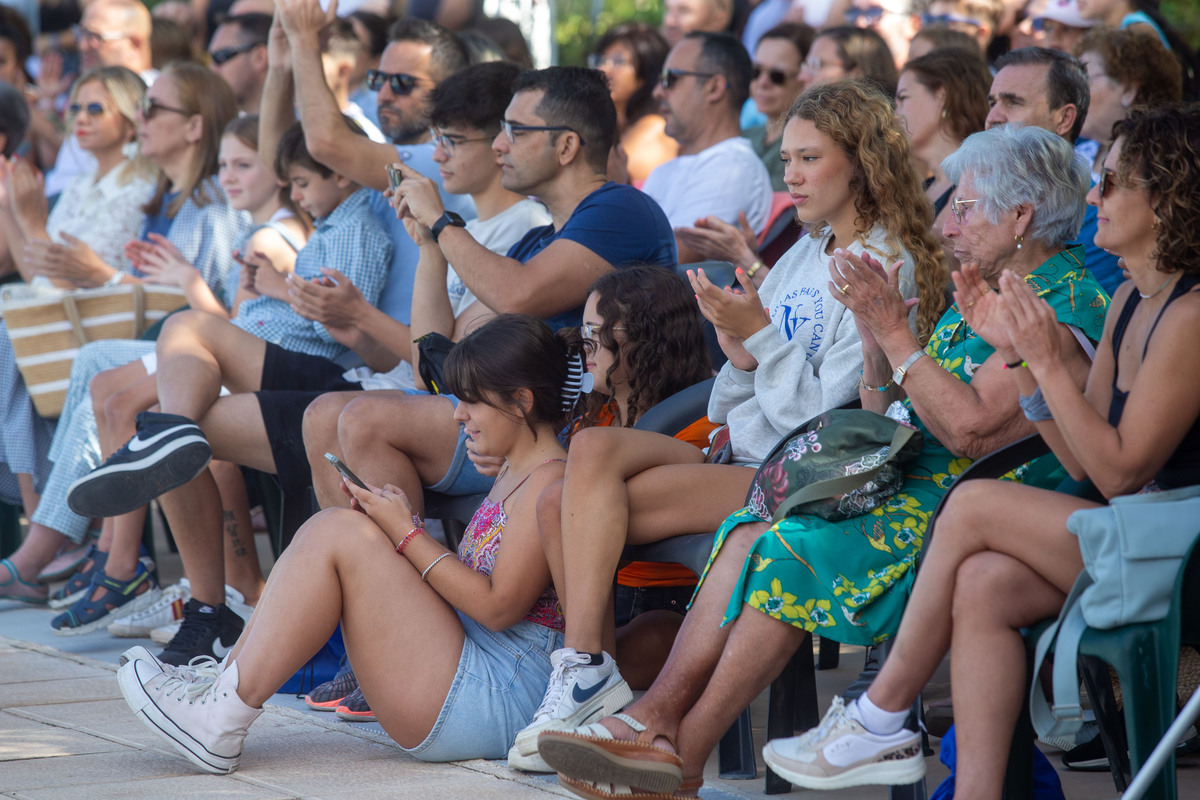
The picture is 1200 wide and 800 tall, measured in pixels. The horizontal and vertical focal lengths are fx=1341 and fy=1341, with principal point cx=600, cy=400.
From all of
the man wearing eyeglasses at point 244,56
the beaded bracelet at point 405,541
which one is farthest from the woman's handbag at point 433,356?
the man wearing eyeglasses at point 244,56

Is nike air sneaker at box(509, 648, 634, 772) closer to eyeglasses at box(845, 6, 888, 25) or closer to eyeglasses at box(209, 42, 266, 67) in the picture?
eyeglasses at box(845, 6, 888, 25)

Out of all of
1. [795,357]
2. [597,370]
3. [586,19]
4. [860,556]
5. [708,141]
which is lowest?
[860,556]

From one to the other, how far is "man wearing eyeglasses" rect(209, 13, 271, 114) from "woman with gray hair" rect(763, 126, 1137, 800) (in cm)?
495

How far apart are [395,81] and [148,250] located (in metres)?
1.17

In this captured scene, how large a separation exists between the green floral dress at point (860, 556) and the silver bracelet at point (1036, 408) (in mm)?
230

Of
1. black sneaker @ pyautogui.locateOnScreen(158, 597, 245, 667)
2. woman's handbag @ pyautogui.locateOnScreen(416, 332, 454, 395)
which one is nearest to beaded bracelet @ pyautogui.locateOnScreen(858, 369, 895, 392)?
woman's handbag @ pyautogui.locateOnScreen(416, 332, 454, 395)

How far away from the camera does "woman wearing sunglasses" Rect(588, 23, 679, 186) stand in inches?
257

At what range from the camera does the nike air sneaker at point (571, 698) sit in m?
2.79

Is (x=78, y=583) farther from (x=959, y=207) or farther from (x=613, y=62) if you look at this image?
(x=613, y=62)

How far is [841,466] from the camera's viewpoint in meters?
2.60

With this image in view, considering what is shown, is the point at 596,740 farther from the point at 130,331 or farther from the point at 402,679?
the point at 130,331

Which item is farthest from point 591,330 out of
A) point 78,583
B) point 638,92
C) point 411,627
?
point 638,92

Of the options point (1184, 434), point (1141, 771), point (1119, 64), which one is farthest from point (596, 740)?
point (1119, 64)

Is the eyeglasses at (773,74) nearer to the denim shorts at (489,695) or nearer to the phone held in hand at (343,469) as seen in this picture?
the phone held in hand at (343,469)
